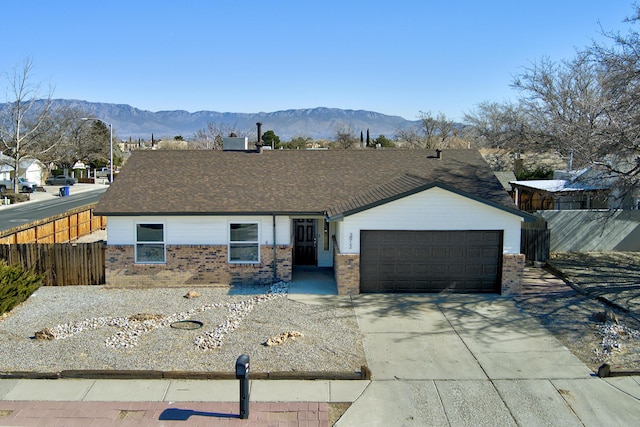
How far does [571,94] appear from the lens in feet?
103

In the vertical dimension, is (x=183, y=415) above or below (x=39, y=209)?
below

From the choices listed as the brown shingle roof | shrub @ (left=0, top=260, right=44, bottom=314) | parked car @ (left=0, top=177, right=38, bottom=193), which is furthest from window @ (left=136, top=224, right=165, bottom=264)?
parked car @ (left=0, top=177, right=38, bottom=193)

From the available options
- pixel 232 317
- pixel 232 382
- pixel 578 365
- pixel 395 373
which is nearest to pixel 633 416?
pixel 578 365

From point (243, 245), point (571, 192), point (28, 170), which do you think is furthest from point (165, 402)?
point (28, 170)

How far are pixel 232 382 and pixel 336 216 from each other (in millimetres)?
6825

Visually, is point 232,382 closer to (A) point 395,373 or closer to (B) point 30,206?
(A) point 395,373

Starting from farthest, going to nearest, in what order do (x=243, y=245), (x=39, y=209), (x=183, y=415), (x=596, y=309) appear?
(x=39, y=209) → (x=243, y=245) → (x=596, y=309) → (x=183, y=415)

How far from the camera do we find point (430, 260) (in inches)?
629

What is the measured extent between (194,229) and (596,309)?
1196cm

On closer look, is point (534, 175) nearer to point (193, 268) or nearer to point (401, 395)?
point (193, 268)

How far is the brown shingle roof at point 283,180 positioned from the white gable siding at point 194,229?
1.25 feet

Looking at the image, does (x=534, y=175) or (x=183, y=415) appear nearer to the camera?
(x=183, y=415)

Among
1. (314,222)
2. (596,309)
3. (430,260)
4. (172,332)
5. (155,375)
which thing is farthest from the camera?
(314,222)

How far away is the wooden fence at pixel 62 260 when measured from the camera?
55.4 feet
